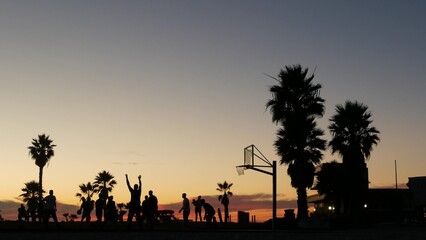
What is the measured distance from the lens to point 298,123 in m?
43.2

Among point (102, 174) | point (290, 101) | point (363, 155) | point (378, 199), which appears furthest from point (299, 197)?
point (102, 174)

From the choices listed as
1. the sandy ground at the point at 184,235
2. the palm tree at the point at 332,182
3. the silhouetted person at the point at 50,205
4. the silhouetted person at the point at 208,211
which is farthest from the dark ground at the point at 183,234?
the palm tree at the point at 332,182

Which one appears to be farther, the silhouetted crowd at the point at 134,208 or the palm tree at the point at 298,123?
the palm tree at the point at 298,123

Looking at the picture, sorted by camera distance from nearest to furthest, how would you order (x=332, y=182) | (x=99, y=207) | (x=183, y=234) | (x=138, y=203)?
(x=183, y=234)
(x=138, y=203)
(x=99, y=207)
(x=332, y=182)

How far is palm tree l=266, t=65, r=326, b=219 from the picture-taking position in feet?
139

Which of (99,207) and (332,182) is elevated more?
(332,182)

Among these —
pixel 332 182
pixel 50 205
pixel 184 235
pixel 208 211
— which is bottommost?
pixel 184 235

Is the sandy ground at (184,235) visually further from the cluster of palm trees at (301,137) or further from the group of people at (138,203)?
the cluster of palm trees at (301,137)

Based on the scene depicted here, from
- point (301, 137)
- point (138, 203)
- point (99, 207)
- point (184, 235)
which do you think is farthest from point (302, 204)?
point (184, 235)

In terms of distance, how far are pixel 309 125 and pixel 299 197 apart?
5.37 m

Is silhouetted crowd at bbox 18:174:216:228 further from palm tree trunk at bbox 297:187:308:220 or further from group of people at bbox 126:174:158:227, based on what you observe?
palm tree trunk at bbox 297:187:308:220

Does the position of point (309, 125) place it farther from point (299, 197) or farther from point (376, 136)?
point (376, 136)

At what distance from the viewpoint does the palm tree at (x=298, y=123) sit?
4241cm

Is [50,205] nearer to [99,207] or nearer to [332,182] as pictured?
[99,207]
